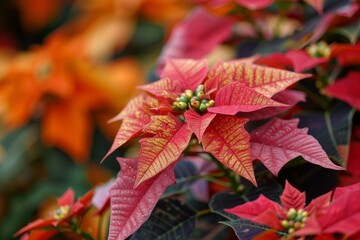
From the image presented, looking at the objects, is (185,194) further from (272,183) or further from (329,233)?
(329,233)

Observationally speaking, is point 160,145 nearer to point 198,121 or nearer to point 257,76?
point 198,121

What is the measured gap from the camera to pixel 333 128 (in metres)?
0.84

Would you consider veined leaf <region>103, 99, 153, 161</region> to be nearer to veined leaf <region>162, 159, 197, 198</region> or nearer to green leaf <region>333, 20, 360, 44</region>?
veined leaf <region>162, 159, 197, 198</region>

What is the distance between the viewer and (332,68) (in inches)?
38.9

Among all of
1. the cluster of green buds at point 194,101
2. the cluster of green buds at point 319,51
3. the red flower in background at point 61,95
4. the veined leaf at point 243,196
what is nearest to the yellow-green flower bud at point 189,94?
the cluster of green buds at point 194,101

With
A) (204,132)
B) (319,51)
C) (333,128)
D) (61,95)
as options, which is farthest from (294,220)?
(61,95)

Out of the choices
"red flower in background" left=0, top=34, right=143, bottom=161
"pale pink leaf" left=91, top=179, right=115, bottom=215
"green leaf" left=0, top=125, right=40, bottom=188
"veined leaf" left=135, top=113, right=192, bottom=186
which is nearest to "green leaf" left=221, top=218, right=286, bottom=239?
"veined leaf" left=135, top=113, right=192, bottom=186

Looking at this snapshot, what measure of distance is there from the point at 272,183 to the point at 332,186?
99 mm

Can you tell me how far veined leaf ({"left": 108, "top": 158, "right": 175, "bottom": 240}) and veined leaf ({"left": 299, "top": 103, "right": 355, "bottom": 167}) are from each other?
0.77 feet

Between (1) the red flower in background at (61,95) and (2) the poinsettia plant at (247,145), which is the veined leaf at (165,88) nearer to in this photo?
(2) the poinsettia plant at (247,145)

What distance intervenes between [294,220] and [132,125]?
22 cm

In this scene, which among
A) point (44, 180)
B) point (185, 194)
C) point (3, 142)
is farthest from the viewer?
point (3, 142)

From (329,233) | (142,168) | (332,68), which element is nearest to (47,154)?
(332,68)

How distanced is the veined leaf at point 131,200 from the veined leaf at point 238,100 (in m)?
0.09
